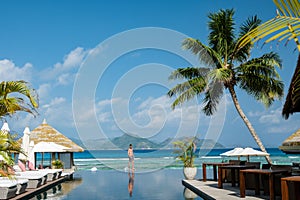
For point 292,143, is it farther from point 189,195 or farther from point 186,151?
point 186,151

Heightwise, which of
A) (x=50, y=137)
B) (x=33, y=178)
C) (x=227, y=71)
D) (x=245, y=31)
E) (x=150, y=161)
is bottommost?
(x=150, y=161)

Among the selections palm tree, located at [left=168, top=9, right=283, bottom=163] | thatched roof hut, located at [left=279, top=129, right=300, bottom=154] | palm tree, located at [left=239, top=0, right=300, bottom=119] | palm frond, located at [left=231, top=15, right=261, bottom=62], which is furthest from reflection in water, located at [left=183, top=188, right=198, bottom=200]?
palm tree, located at [left=239, top=0, right=300, bottom=119]

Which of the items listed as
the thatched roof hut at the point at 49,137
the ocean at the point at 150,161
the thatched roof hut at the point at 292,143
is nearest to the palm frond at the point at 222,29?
the ocean at the point at 150,161

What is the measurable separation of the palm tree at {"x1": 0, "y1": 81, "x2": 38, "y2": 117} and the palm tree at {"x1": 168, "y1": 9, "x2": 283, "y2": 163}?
801cm

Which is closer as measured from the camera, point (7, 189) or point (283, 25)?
point (283, 25)

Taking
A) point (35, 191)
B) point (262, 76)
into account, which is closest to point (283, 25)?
point (35, 191)

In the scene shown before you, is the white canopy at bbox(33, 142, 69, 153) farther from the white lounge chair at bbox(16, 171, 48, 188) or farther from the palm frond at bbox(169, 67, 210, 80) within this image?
the palm frond at bbox(169, 67, 210, 80)

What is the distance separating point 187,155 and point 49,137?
9.28m

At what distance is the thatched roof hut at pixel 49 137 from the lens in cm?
1856

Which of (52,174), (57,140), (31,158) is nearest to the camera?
(52,174)

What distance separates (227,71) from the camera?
42.3ft

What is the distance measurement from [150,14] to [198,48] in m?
6.26

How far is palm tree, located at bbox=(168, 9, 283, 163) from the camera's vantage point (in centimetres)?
1317

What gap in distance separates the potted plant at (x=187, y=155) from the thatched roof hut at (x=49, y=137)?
7460mm
